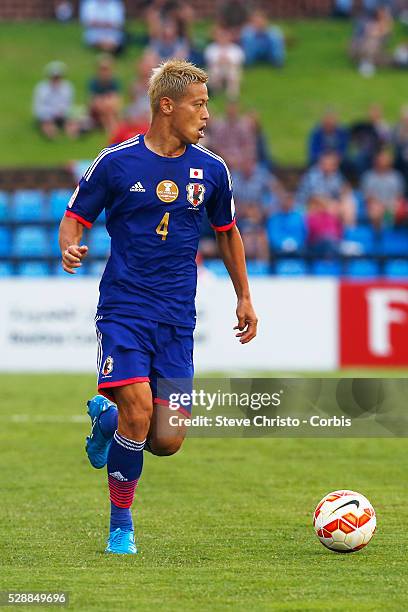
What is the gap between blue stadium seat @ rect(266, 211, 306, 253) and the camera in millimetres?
18922

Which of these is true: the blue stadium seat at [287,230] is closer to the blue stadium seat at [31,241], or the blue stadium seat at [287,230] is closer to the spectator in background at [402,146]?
the spectator in background at [402,146]

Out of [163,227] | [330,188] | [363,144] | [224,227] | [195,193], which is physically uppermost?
[195,193]

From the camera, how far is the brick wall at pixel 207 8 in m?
29.8

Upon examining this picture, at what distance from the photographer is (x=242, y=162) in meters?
19.5

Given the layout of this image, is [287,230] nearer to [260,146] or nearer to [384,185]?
[384,185]

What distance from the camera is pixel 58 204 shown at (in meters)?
19.7

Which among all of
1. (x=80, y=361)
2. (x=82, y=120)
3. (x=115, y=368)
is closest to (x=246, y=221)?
(x=80, y=361)

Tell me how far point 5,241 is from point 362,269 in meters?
4.80

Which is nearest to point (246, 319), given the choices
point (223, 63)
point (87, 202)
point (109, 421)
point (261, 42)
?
point (109, 421)

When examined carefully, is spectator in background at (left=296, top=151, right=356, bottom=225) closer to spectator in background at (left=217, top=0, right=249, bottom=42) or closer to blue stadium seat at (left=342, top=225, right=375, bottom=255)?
blue stadium seat at (left=342, top=225, right=375, bottom=255)

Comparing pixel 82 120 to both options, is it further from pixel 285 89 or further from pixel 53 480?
pixel 53 480

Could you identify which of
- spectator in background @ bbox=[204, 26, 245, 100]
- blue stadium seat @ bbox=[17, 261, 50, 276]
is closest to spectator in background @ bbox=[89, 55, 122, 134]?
spectator in background @ bbox=[204, 26, 245, 100]

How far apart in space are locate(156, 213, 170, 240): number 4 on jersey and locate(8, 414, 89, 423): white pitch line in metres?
5.87

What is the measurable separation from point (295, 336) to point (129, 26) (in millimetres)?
13807
